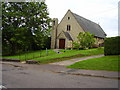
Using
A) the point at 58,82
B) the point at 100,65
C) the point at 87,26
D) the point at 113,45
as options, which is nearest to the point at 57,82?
the point at 58,82

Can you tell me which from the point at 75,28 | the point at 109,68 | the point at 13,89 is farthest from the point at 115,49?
the point at 75,28

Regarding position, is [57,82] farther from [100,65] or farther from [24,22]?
[24,22]

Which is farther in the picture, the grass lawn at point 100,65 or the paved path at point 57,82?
the grass lawn at point 100,65

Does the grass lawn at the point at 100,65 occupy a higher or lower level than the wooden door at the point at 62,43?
lower

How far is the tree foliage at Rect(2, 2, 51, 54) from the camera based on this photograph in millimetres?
31781

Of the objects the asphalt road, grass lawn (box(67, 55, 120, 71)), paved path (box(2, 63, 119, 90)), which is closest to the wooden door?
grass lawn (box(67, 55, 120, 71))

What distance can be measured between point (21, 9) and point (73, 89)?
3149cm

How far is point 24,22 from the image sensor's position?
111 feet

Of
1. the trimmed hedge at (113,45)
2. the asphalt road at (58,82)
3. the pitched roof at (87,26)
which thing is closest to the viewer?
the asphalt road at (58,82)

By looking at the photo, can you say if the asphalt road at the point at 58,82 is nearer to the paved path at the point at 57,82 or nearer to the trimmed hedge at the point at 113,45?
the paved path at the point at 57,82

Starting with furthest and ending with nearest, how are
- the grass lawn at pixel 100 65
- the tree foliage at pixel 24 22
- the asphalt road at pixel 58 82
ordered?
the tree foliage at pixel 24 22 → the grass lawn at pixel 100 65 → the asphalt road at pixel 58 82

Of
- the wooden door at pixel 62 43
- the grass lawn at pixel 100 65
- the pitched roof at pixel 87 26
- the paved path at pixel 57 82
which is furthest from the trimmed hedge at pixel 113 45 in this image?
the wooden door at pixel 62 43

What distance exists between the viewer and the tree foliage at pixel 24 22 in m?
31.8

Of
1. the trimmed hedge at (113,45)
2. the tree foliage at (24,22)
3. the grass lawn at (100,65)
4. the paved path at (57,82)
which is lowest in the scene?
the paved path at (57,82)
